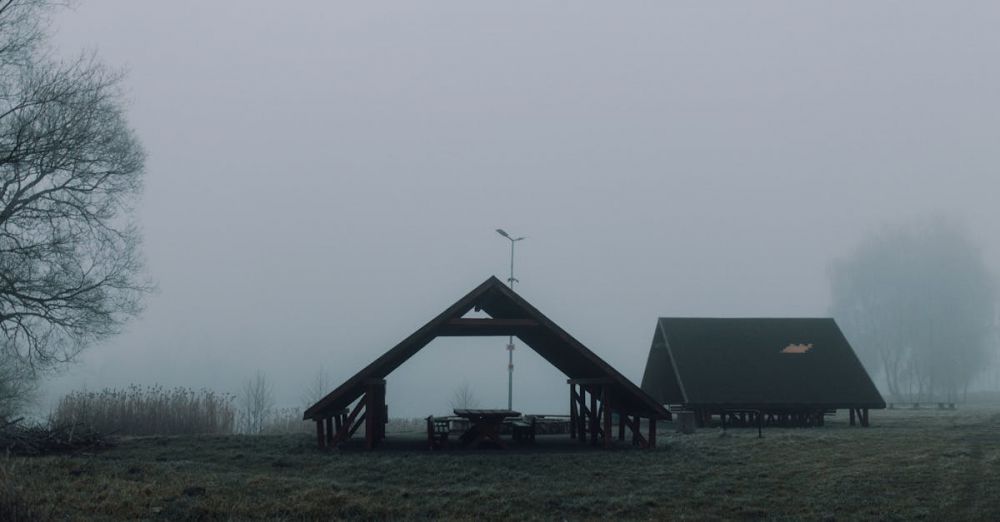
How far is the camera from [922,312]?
82938mm

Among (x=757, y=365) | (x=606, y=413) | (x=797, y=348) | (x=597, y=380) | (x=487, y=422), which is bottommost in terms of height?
(x=487, y=422)

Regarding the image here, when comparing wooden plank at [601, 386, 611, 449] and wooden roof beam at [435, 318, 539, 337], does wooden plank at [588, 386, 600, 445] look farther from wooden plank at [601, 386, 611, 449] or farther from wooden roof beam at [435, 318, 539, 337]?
wooden roof beam at [435, 318, 539, 337]

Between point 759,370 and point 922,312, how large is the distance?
55.1 meters

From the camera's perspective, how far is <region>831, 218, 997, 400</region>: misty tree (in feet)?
270

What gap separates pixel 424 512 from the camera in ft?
49.1

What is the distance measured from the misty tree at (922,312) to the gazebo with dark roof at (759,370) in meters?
49.3

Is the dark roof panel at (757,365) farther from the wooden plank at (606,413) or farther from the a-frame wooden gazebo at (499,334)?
the wooden plank at (606,413)

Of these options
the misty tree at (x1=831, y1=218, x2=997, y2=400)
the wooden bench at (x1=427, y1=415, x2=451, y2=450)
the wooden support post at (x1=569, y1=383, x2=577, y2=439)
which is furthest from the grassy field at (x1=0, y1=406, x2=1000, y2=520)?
the misty tree at (x1=831, y1=218, x2=997, y2=400)

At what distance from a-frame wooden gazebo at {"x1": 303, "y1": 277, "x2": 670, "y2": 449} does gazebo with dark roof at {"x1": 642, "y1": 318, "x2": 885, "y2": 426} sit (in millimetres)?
10526

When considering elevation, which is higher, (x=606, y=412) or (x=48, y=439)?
(x=606, y=412)

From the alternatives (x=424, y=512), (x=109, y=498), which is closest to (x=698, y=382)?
(x=424, y=512)

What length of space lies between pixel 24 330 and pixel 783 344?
28.2 metres

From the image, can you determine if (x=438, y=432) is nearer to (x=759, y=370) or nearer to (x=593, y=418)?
(x=593, y=418)

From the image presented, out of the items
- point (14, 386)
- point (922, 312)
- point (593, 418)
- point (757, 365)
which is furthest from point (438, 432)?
point (922, 312)
